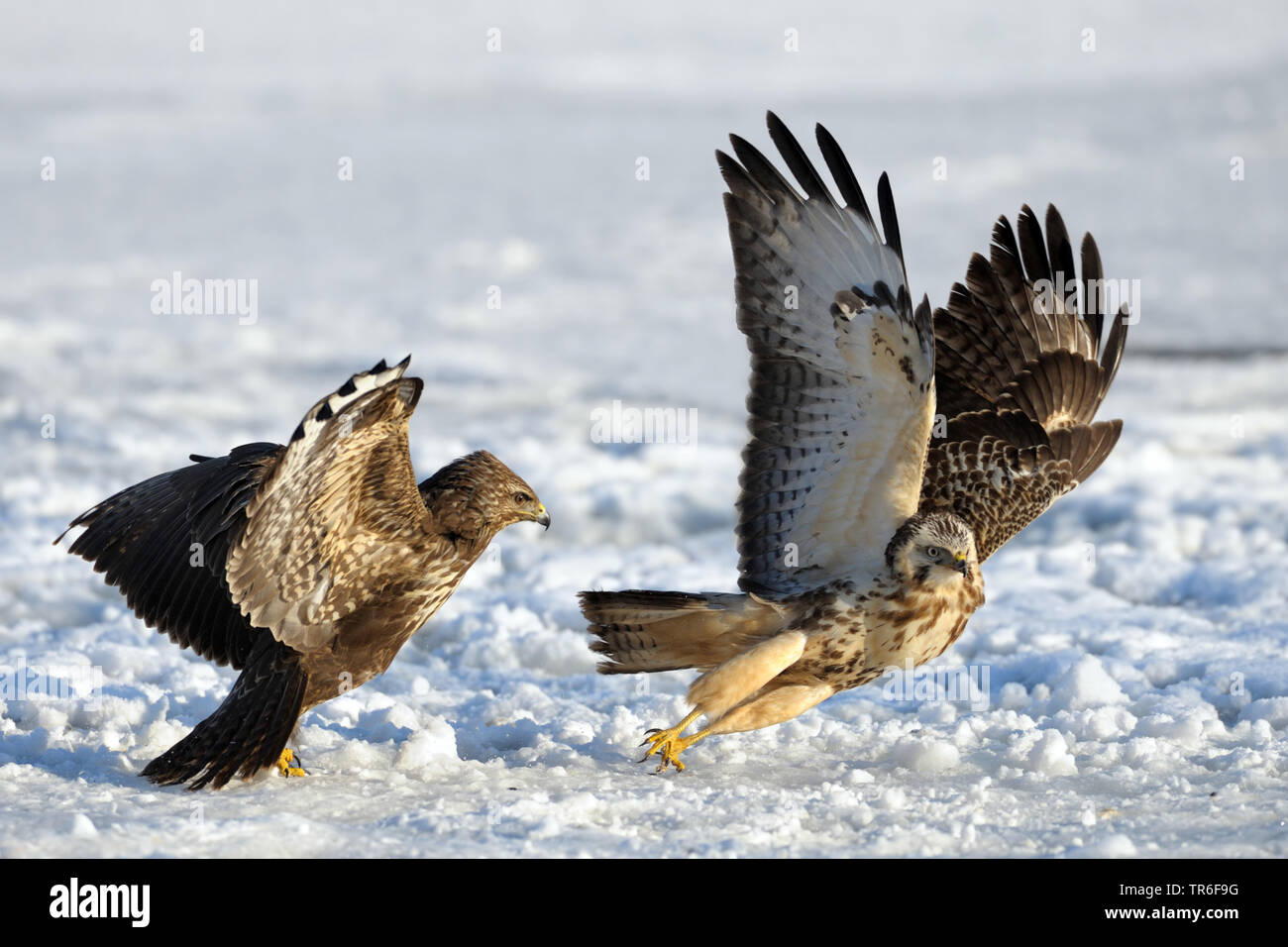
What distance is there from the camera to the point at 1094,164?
20.4 meters

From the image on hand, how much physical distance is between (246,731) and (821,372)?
2.29 m

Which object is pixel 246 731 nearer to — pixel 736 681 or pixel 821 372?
pixel 736 681

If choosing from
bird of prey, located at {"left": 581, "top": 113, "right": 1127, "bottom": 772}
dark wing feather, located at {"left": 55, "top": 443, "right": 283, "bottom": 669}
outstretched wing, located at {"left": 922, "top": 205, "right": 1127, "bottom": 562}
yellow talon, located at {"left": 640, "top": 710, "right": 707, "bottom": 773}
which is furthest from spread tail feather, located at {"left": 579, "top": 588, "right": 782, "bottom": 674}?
outstretched wing, located at {"left": 922, "top": 205, "right": 1127, "bottom": 562}

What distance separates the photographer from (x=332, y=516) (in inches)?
193

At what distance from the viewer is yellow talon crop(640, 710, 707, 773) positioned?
5340 millimetres

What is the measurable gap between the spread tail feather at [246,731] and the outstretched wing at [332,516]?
A: 0.42ft

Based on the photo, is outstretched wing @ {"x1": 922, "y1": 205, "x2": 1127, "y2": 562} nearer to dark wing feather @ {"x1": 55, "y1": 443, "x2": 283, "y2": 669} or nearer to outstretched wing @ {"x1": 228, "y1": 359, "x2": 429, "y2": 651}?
outstretched wing @ {"x1": 228, "y1": 359, "x2": 429, "y2": 651}

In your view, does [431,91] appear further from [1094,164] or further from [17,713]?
[17,713]

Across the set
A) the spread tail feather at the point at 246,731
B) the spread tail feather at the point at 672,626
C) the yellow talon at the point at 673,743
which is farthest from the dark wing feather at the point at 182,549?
the yellow talon at the point at 673,743

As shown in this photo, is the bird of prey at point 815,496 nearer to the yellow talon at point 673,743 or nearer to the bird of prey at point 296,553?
the yellow talon at point 673,743

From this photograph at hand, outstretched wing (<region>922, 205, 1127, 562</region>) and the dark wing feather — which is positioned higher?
outstretched wing (<region>922, 205, 1127, 562</region>)

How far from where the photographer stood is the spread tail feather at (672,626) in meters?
5.43

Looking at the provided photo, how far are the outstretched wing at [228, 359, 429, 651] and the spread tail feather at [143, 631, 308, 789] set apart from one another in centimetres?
13

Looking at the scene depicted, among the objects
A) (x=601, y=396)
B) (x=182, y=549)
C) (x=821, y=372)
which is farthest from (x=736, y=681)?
(x=601, y=396)
